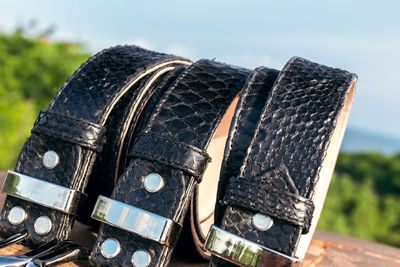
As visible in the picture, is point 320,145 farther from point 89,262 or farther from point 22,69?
point 22,69

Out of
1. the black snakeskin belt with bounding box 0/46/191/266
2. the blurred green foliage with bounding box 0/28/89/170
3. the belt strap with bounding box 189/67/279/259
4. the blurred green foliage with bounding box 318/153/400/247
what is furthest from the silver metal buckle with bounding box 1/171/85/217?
the blurred green foliage with bounding box 318/153/400/247

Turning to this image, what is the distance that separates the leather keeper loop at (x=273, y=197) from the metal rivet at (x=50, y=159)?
422 mm

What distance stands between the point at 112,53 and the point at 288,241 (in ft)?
2.31

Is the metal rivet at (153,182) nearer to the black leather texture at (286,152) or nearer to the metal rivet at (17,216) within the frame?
the black leather texture at (286,152)

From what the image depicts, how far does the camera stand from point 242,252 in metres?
0.95

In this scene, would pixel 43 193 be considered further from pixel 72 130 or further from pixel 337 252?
pixel 337 252

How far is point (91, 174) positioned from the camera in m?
1.15

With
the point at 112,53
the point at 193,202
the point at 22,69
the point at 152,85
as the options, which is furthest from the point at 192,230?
the point at 22,69

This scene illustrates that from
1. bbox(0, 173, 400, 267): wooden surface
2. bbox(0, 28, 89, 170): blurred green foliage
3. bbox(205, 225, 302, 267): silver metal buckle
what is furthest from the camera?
bbox(0, 28, 89, 170): blurred green foliage

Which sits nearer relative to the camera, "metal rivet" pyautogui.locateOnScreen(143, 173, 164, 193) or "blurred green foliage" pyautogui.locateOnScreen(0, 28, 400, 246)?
"metal rivet" pyautogui.locateOnScreen(143, 173, 164, 193)

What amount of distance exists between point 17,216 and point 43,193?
10cm

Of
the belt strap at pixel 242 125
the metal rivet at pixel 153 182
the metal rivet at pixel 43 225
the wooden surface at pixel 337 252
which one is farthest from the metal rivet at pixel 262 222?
the metal rivet at pixel 43 225

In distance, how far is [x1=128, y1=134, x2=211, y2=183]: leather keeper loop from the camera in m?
1.02

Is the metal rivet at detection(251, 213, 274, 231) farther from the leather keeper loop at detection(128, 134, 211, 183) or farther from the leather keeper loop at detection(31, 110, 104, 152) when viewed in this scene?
the leather keeper loop at detection(31, 110, 104, 152)
